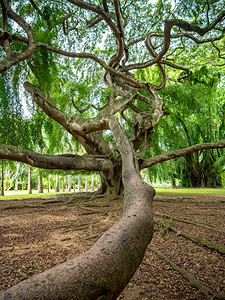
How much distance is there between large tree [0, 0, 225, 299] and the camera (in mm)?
626

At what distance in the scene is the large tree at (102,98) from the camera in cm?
63

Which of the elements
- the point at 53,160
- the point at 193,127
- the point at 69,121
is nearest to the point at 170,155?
the point at 69,121

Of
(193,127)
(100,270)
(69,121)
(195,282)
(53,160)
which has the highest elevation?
(193,127)

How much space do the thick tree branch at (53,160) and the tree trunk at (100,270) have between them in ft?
11.8

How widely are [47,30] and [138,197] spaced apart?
20.9ft

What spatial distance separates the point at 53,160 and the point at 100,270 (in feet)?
14.0

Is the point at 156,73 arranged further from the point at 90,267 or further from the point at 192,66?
the point at 90,267

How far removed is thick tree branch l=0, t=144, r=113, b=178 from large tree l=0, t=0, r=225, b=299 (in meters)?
0.02

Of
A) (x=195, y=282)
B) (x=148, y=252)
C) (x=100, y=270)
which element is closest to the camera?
(x=100, y=270)

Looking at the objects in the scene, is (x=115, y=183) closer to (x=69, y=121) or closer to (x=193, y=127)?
(x=69, y=121)

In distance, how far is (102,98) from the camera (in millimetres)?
9258

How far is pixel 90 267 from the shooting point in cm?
61

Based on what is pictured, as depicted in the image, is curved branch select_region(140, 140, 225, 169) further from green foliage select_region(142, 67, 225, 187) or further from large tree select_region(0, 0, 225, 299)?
green foliage select_region(142, 67, 225, 187)

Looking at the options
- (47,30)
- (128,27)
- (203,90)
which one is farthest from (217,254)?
(203,90)
